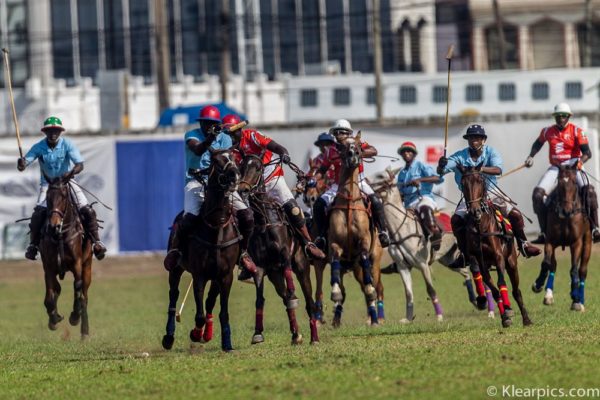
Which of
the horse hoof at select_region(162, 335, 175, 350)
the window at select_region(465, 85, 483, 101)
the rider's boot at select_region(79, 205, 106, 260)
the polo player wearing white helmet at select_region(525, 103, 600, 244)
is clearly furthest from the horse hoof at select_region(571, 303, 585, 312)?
the window at select_region(465, 85, 483, 101)

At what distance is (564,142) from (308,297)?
20.6ft

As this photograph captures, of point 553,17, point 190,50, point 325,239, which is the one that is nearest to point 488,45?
point 553,17

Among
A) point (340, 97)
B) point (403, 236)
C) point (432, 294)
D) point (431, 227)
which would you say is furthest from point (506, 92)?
point (432, 294)

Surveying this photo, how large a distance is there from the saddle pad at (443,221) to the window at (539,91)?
46.4 meters

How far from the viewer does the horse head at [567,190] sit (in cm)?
2250

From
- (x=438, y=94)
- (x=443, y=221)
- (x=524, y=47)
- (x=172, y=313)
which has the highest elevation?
(x=524, y=47)

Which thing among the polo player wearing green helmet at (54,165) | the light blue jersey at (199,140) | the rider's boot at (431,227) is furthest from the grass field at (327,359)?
the light blue jersey at (199,140)

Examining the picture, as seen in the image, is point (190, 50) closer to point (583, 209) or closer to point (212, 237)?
point (583, 209)

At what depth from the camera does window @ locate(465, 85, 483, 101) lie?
70.7 meters

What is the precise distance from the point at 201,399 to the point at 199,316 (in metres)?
3.96

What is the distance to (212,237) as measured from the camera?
1677 cm

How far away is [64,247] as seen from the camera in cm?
2161

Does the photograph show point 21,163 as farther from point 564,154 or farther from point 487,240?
point 564,154

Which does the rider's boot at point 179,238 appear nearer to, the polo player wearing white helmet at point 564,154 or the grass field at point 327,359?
the grass field at point 327,359
